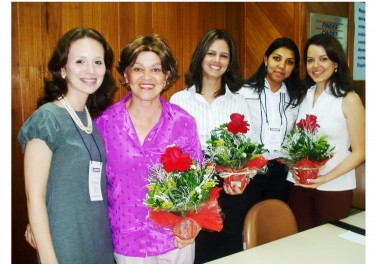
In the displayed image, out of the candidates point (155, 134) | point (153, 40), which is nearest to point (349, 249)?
point (155, 134)

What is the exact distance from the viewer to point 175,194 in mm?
1423

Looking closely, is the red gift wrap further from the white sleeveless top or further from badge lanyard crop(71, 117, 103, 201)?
the white sleeveless top

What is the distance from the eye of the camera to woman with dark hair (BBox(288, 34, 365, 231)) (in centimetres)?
242

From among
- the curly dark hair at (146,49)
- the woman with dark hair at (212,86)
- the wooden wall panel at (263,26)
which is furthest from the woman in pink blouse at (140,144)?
the wooden wall panel at (263,26)

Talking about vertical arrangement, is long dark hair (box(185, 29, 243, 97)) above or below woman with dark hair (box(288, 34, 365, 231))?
above

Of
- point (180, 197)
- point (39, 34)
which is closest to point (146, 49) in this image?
point (180, 197)

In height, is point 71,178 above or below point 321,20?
below

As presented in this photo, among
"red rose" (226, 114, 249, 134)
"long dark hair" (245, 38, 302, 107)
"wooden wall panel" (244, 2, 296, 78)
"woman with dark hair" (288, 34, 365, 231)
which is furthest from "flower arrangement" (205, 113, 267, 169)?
"wooden wall panel" (244, 2, 296, 78)

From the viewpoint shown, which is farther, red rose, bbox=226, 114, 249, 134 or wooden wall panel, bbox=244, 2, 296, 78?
wooden wall panel, bbox=244, 2, 296, 78

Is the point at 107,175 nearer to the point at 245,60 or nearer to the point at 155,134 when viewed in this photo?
the point at 155,134

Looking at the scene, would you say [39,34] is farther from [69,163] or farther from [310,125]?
[310,125]

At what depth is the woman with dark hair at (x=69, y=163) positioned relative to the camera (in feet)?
4.73

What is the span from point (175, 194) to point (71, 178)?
0.50 meters

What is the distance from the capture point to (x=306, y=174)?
2311 mm
